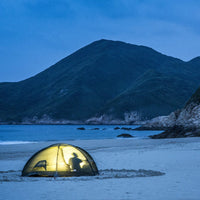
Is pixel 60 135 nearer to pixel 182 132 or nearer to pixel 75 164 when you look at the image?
pixel 182 132

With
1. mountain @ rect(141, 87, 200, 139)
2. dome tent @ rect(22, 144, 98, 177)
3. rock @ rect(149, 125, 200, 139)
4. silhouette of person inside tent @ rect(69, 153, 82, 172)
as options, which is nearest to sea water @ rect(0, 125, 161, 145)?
mountain @ rect(141, 87, 200, 139)

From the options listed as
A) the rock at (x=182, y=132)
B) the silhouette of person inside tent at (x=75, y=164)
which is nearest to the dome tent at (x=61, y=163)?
the silhouette of person inside tent at (x=75, y=164)

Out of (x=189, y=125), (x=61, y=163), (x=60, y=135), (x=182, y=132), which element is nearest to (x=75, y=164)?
(x=61, y=163)

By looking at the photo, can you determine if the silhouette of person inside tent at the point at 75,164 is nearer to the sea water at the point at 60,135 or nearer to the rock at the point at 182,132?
the rock at the point at 182,132

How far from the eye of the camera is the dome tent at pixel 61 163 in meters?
11.8

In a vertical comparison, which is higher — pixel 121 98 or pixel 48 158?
pixel 121 98

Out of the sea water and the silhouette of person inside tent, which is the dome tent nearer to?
the silhouette of person inside tent

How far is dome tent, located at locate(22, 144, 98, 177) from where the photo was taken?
38.7 ft

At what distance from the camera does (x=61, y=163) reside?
11.9m

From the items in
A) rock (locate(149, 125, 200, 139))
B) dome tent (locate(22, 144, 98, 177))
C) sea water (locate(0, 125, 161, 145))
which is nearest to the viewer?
dome tent (locate(22, 144, 98, 177))

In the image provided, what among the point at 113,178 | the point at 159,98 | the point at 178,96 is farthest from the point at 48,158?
the point at 178,96

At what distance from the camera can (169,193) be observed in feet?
27.3

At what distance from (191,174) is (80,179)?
10.8 ft

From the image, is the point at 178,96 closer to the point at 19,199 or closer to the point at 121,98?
the point at 121,98
